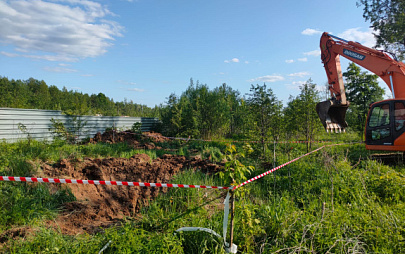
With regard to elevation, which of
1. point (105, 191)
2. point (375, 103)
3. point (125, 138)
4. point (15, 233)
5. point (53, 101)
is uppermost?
point (53, 101)

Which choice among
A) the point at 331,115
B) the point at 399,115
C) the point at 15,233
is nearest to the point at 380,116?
the point at 399,115

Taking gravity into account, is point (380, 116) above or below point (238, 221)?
above

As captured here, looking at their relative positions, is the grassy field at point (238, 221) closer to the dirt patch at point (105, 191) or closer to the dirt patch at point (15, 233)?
the dirt patch at point (15, 233)

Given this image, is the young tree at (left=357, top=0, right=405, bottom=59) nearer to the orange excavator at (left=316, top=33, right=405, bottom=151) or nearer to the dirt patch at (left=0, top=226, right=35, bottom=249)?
the orange excavator at (left=316, top=33, right=405, bottom=151)

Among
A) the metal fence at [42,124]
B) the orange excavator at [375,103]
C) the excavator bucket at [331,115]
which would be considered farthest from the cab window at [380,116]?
the metal fence at [42,124]

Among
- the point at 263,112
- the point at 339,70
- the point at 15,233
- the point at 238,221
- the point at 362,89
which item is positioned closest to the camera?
the point at 15,233

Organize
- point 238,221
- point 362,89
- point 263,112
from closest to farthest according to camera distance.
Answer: point 238,221
point 263,112
point 362,89

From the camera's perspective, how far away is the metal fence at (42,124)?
10.9 m

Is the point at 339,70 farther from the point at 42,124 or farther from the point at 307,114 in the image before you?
the point at 42,124

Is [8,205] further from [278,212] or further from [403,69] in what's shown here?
[403,69]

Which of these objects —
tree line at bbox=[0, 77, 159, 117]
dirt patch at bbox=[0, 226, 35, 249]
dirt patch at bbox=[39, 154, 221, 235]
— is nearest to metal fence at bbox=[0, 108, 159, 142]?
tree line at bbox=[0, 77, 159, 117]

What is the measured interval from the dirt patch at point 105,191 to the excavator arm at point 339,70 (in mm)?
5634

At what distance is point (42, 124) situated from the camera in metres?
12.2

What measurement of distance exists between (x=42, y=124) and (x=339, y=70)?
1382 centimetres
